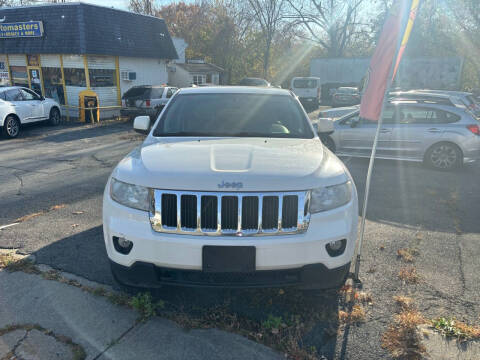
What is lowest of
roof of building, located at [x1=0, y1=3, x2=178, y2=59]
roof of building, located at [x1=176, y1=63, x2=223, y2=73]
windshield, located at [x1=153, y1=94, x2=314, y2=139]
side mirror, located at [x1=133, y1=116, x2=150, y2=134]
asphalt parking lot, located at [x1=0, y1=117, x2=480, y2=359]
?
asphalt parking lot, located at [x1=0, y1=117, x2=480, y2=359]

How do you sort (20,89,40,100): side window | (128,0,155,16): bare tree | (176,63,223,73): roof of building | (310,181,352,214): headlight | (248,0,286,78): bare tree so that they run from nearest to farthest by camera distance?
(310,181,352,214): headlight < (20,89,40,100): side window < (176,63,223,73): roof of building < (248,0,286,78): bare tree < (128,0,155,16): bare tree

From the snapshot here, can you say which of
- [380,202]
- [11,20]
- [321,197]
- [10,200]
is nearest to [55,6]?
[11,20]

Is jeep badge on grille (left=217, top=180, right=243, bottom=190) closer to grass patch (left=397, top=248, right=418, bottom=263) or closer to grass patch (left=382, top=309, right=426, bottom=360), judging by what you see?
grass patch (left=382, top=309, right=426, bottom=360)

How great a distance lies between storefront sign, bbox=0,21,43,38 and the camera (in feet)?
55.2

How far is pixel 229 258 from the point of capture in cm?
245

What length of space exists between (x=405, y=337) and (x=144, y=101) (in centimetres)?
1420

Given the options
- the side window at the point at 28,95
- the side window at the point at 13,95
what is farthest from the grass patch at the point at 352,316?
the side window at the point at 28,95

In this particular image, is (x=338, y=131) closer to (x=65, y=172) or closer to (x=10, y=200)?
(x=65, y=172)

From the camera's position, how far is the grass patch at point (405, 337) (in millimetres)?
2477

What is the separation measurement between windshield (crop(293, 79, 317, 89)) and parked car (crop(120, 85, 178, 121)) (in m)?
10.9

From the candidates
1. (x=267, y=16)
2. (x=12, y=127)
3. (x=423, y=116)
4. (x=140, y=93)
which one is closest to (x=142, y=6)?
(x=267, y=16)

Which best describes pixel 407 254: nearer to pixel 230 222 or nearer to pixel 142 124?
pixel 230 222

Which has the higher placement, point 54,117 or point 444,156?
point 444,156

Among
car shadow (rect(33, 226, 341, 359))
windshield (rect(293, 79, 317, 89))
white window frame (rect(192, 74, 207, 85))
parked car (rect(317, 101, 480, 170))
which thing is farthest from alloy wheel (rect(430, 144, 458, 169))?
white window frame (rect(192, 74, 207, 85))
